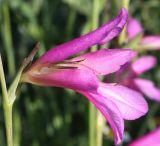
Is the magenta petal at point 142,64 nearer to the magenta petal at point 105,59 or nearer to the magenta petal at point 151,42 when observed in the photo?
the magenta petal at point 151,42

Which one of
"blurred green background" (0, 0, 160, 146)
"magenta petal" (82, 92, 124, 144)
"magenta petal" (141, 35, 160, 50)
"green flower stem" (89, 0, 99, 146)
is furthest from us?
"blurred green background" (0, 0, 160, 146)

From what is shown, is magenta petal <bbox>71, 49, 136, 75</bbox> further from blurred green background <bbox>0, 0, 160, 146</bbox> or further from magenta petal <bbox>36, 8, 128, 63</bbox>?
blurred green background <bbox>0, 0, 160, 146</bbox>

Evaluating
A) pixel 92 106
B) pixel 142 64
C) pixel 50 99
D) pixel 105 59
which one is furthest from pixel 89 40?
pixel 50 99

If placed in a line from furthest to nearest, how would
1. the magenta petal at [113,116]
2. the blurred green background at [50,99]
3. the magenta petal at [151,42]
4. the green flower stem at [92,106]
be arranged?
1. the blurred green background at [50,99]
2. the magenta petal at [151,42]
3. the green flower stem at [92,106]
4. the magenta petal at [113,116]

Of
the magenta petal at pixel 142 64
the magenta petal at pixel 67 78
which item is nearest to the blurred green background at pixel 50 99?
the magenta petal at pixel 142 64

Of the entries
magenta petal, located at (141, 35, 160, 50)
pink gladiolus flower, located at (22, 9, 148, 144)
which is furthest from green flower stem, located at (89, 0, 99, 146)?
pink gladiolus flower, located at (22, 9, 148, 144)

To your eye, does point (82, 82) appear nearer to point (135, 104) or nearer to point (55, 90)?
point (135, 104)

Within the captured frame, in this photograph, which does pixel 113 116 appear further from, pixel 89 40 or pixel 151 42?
pixel 151 42
